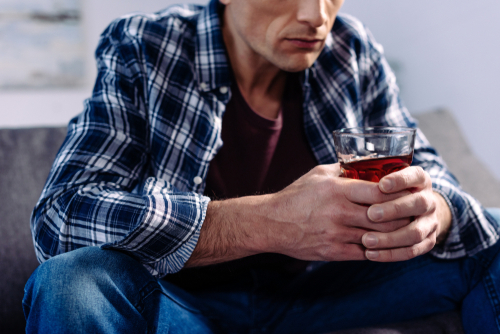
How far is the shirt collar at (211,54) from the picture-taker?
1.12 metres

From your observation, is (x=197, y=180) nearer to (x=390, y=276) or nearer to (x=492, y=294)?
(x=390, y=276)

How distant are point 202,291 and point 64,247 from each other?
37 cm

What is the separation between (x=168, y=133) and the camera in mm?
1074

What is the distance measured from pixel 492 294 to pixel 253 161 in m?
0.70

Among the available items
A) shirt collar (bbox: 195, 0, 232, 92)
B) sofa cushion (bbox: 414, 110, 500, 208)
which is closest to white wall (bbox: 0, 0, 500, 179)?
sofa cushion (bbox: 414, 110, 500, 208)

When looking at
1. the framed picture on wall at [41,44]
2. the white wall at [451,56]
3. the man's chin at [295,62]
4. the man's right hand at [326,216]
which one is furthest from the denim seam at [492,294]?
the framed picture on wall at [41,44]

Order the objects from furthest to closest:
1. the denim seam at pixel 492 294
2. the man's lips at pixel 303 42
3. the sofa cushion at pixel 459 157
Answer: the sofa cushion at pixel 459 157
the man's lips at pixel 303 42
the denim seam at pixel 492 294

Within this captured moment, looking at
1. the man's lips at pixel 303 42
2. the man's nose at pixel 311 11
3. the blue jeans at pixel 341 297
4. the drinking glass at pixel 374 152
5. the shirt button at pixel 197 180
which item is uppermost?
the man's nose at pixel 311 11

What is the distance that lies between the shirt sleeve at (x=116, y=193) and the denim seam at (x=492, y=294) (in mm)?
737

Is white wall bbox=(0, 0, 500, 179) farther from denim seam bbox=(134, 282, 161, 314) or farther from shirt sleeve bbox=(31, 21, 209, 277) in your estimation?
denim seam bbox=(134, 282, 161, 314)

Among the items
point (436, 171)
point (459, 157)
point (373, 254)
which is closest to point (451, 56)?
point (459, 157)

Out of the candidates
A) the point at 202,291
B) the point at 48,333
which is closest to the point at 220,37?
the point at 202,291

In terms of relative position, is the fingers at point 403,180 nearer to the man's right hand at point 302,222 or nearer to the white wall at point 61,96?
A: the man's right hand at point 302,222

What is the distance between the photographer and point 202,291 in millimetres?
1032
